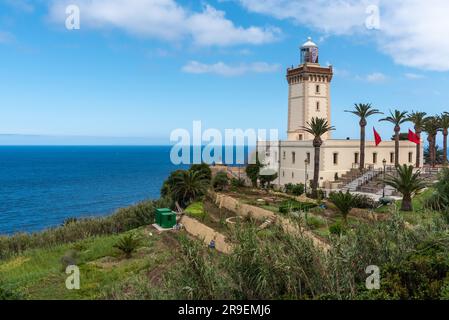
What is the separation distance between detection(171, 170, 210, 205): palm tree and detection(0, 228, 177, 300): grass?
9405 millimetres

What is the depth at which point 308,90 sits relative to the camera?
44844 mm

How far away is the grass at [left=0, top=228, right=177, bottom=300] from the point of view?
54.1 ft

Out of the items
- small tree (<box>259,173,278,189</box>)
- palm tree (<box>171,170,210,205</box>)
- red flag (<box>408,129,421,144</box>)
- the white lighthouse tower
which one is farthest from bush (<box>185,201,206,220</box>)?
red flag (<box>408,129,421,144</box>)

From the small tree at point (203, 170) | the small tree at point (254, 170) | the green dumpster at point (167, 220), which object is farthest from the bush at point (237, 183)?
the green dumpster at point (167, 220)

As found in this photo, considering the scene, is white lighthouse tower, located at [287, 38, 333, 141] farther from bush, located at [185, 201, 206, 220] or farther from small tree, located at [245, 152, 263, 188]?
bush, located at [185, 201, 206, 220]

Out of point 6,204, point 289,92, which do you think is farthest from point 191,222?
point 6,204

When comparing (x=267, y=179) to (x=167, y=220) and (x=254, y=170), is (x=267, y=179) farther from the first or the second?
(x=167, y=220)

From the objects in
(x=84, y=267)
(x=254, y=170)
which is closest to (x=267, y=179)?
(x=254, y=170)

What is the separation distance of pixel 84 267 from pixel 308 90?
31.8 meters

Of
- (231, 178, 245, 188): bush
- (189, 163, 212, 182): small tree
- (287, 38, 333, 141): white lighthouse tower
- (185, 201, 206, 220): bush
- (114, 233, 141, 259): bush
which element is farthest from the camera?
(287, 38, 333, 141): white lighthouse tower

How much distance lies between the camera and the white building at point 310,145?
40.6 meters

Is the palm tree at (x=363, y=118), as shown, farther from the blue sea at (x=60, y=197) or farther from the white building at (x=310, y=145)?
the blue sea at (x=60, y=197)
